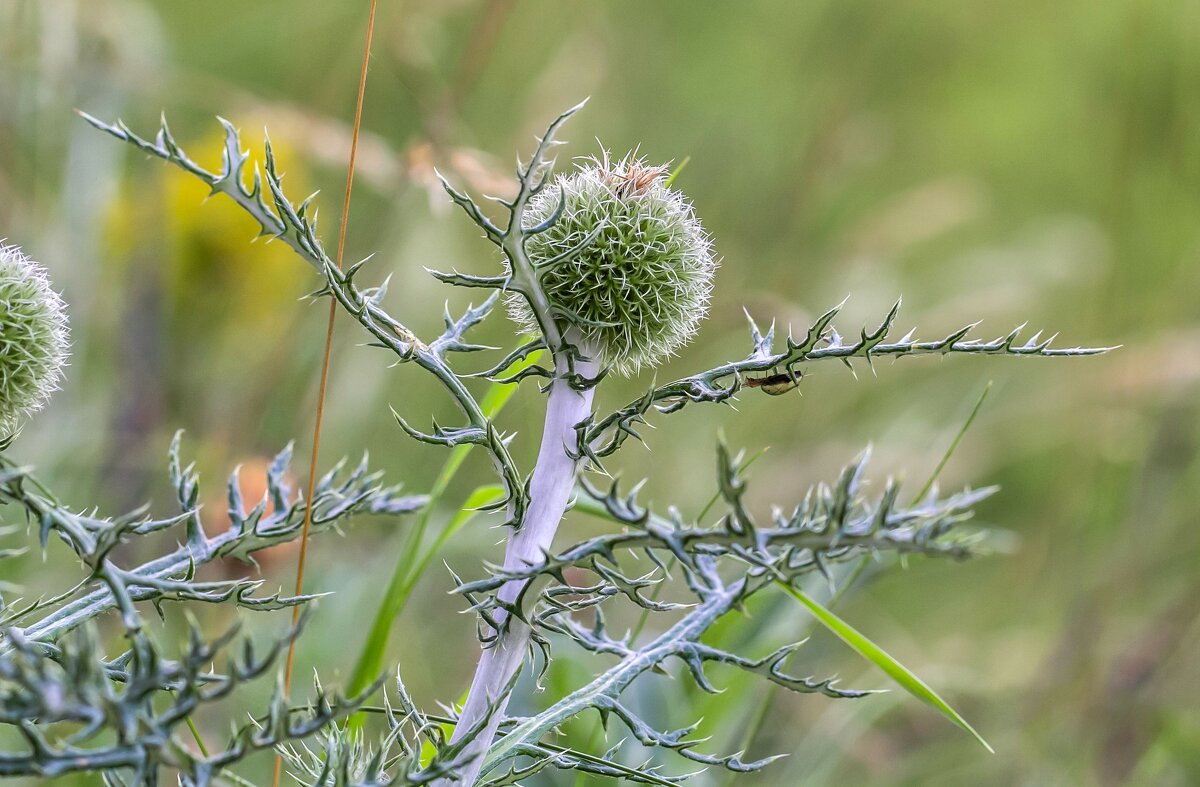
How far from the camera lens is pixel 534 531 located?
4.46 feet

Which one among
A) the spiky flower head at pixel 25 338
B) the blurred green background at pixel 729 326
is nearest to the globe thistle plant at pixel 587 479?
the spiky flower head at pixel 25 338

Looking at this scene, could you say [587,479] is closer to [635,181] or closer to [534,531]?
[534,531]

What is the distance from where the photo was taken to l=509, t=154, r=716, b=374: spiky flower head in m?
1.46

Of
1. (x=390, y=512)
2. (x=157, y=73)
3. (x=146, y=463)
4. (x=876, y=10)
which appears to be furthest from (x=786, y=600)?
(x=876, y=10)

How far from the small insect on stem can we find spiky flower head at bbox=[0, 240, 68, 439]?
87 centimetres

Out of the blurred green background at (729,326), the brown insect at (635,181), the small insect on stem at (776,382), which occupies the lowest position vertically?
the small insect on stem at (776,382)

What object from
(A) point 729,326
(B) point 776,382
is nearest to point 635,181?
(B) point 776,382

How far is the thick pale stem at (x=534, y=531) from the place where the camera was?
132cm

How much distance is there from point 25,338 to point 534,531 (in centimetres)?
65

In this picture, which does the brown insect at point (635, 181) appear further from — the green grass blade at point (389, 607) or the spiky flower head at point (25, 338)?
the spiky flower head at point (25, 338)

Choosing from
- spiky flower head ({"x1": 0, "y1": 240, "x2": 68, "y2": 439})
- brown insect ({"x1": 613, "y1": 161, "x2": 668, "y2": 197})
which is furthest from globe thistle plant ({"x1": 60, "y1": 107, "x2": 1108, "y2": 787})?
spiky flower head ({"x1": 0, "y1": 240, "x2": 68, "y2": 439})

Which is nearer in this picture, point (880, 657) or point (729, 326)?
point (880, 657)

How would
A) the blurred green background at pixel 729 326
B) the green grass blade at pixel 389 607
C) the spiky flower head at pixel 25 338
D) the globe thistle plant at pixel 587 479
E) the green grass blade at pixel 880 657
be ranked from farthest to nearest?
the blurred green background at pixel 729 326 < the green grass blade at pixel 389 607 < the green grass blade at pixel 880 657 < the spiky flower head at pixel 25 338 < the globe thistle plant at pixel 587 479

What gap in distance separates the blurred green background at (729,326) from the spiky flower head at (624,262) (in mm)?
791
